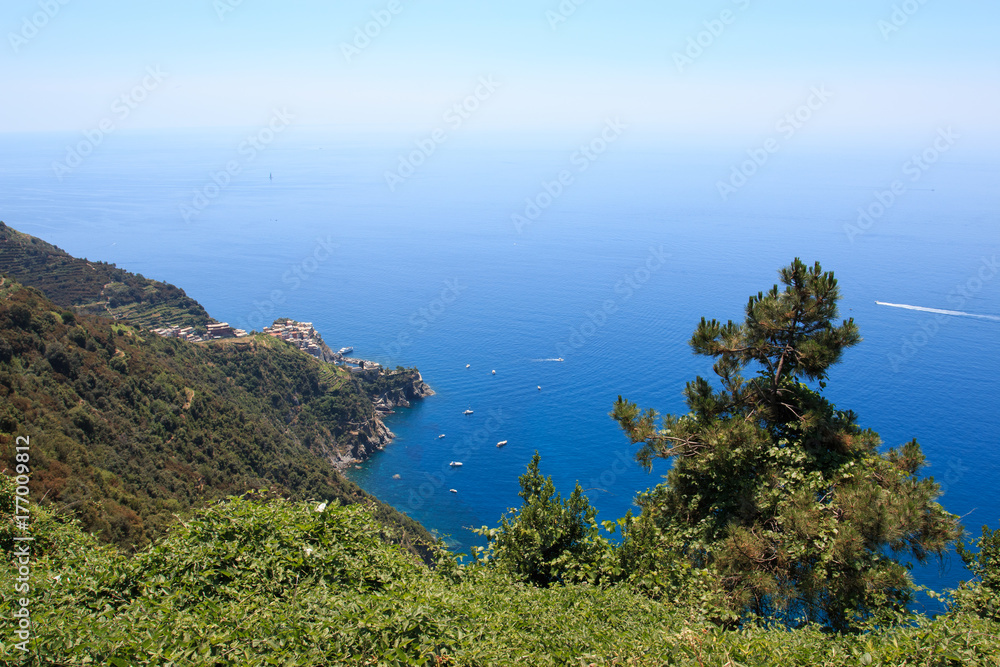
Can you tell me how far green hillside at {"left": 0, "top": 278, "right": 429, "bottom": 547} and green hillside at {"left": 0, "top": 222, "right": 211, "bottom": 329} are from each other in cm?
1360

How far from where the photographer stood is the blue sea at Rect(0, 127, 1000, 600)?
42.0m

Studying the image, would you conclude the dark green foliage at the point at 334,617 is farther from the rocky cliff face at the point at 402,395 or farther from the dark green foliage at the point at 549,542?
the rocky cliff face at the point at 402,395

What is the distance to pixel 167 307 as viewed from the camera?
A: 55469 millimetres

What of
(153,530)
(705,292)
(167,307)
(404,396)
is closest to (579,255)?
(705,292)

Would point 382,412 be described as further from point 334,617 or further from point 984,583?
point 334,617

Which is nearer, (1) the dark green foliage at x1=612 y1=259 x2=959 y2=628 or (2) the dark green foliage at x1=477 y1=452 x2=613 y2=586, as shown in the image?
(1) the dark green foliage at x1=612 y1=259 x2=959 y2=628

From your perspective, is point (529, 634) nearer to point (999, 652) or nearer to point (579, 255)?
point (999, 652)

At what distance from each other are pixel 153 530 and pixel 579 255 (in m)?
89.0

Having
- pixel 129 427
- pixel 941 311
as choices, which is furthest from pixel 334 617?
pixel 941 311

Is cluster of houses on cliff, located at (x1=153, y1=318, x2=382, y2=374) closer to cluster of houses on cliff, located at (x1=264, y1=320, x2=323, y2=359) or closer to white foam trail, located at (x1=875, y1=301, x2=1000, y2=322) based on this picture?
cluster of houses on cliff, located at (x1=264, y1=320, x2=323, y2=359)

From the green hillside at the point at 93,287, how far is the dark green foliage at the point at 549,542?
5327 cm

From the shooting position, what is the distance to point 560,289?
267ft

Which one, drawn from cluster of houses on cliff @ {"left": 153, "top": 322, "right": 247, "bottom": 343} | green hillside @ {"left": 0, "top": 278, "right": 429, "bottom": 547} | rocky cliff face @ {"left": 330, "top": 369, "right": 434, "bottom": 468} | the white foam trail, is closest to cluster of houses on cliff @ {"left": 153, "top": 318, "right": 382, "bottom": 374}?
cluster of houses on cliff @ {"left": 153, "top": 322, "right": 247, "bottom": 343}

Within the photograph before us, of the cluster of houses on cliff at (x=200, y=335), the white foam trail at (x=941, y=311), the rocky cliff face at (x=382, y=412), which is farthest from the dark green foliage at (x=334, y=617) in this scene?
A: the white foam trail at (x=941, y=311)
